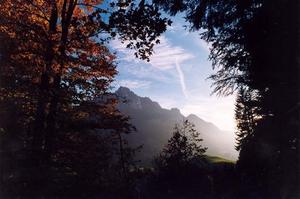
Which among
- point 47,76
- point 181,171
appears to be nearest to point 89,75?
point 47,76

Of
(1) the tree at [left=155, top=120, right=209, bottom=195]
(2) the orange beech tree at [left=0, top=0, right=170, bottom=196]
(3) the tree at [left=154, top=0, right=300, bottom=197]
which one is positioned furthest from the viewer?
(1) the tree at [left=155, top=120, right=209, bottom=195]

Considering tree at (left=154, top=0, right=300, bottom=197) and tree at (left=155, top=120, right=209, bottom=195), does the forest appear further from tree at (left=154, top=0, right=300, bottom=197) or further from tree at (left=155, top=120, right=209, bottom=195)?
tree at (left=155, top=120, right=209, bottom=195)

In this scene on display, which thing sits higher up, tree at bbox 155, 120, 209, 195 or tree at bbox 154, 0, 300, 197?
tree at bbox 154, 0, 300, 197

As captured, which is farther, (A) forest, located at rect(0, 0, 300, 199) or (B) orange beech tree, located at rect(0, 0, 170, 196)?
(B) orange beech tree, located at rect(0, 0, 170, 196)

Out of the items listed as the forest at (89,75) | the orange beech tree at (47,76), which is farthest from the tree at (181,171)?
the orange beech tree at (47,76)

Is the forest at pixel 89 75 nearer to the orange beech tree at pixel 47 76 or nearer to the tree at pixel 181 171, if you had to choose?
the orange beech tree at pixel 47 76

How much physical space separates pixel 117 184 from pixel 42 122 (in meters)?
9.00

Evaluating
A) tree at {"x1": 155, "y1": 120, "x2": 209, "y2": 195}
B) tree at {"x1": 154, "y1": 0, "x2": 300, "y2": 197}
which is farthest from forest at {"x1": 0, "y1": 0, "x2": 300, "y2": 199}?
tree at {"x1": 155, "y1": 120, "x2": 209, "y2": 195}

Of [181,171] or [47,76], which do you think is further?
[181,171]

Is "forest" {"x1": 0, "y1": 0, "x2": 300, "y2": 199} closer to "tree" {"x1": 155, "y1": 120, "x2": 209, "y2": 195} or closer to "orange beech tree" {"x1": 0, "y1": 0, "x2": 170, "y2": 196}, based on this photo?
"orange beech tree" {"x1": 0, "y1": 0, "x2": 170, "y2": 196}

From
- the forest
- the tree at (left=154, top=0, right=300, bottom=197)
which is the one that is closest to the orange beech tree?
the forest

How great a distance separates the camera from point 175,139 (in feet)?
86.8

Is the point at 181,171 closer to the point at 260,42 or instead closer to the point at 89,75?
the point at 89,75

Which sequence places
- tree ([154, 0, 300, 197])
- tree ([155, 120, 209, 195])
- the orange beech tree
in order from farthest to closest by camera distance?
tree ([155, 120, 209, 195]) → the orange beech tree → tree ([154, 0, 300, 197])
